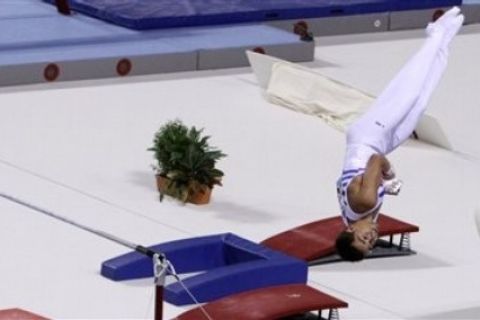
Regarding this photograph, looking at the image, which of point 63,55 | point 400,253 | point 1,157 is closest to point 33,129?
point 1,157

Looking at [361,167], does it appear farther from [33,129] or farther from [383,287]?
[33,129]

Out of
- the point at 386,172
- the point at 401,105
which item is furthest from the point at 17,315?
the point at 401,105

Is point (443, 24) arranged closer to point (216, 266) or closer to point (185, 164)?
point (185, 164)

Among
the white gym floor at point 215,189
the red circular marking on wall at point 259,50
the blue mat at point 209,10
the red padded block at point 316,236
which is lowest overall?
the white gym floor at point 215,189

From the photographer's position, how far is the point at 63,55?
12586 millimetres

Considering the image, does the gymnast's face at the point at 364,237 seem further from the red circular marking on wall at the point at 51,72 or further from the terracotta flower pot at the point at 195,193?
the red circular marking on wall at the point at 51,72

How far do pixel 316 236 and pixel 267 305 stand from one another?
1324 mm

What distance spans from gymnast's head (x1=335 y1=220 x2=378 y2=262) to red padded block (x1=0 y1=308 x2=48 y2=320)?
5.50 feet

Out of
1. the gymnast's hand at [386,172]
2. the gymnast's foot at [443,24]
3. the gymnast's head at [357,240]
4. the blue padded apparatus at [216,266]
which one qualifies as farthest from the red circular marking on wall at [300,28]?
the gymnast's head at [357,240]

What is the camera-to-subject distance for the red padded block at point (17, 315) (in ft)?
24.8

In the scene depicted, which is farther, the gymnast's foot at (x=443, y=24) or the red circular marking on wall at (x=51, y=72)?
the red circular marking on wall at (x=51, y=72)

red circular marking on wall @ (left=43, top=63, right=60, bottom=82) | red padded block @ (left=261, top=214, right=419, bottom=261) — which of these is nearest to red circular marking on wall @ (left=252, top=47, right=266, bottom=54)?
red circular marking on wall @ (left=43, top=63, right=60, bottom=82)

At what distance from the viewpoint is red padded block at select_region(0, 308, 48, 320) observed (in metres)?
7.56

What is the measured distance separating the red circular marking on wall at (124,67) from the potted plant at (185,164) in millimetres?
2779
